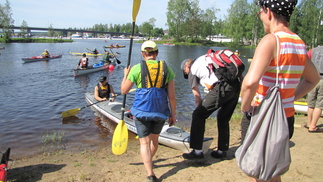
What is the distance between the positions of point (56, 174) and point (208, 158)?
2576 millimetres

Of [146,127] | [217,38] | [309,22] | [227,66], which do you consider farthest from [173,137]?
[217,38]

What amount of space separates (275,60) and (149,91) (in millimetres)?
1707

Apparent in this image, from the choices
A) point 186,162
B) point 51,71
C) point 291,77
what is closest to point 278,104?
point 291,77

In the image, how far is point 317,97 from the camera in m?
5.36

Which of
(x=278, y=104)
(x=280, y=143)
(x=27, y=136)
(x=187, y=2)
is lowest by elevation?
(x=27, y=136)

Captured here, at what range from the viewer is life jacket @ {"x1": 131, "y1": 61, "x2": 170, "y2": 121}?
321cm

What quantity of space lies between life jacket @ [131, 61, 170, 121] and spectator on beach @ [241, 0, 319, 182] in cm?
141

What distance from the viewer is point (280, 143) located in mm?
1834

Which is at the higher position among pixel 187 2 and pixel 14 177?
pixel 187 2

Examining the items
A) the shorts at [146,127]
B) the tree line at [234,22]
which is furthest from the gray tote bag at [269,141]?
the tree line at [234,22]

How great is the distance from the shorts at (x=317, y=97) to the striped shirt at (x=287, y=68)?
394 cm

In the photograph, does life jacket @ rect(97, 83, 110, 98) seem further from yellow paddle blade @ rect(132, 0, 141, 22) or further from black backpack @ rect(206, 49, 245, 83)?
black backpack @ rect(206, 49, 245, 83)

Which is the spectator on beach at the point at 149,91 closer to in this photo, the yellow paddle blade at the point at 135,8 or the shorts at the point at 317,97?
the yellow paddle blade at the point at 135,8

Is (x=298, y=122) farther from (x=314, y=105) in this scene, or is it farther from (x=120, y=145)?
(x=120, y=145)
